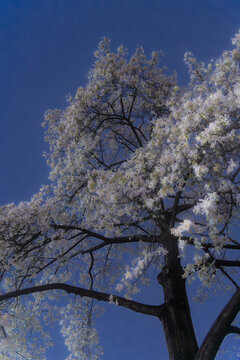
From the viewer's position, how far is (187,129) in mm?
3613

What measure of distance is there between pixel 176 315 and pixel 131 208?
183 centimetres

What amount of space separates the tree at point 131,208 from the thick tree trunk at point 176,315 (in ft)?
0.05

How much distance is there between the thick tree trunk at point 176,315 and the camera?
4.49 meters

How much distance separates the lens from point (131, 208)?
3947mm

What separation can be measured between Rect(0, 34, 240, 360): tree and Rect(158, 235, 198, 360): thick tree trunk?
1 cm

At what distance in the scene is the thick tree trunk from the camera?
449cm

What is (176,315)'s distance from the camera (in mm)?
4770

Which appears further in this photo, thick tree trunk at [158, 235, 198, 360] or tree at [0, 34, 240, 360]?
thick tree trunk at [158, 235, 198, 360]

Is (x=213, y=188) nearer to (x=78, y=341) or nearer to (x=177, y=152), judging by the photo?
(x=177, y=152)

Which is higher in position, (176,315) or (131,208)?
(131,208)

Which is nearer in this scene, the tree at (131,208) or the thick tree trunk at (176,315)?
the tree at (131,208)

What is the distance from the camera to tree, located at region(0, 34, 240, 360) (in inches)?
140

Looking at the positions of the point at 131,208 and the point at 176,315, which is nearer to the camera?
the point at 131,208

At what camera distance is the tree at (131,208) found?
140 inches
